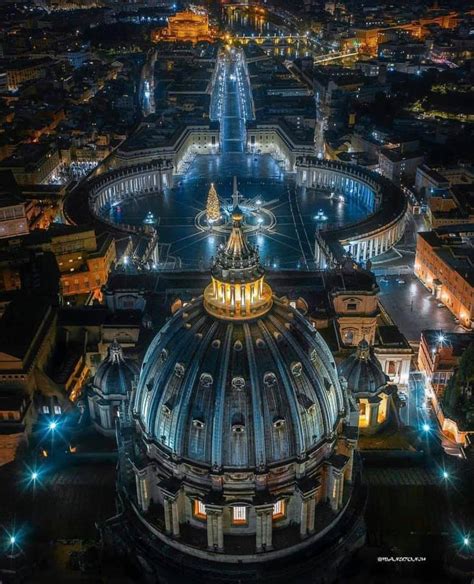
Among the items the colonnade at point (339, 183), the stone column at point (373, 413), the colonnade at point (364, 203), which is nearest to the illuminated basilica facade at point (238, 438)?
the stone column at point (373, 413)

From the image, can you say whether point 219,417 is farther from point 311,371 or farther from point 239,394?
point 311,371

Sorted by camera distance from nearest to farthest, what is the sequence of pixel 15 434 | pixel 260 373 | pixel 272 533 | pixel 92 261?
pixel 260 373
pixel 272 533
pixel 15 434
pixel 92 261

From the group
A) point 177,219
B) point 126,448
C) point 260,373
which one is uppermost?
point 260,373

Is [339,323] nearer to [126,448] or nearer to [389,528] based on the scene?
[389,528]

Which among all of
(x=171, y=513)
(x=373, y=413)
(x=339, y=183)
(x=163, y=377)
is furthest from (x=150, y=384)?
(x=339, y=183)

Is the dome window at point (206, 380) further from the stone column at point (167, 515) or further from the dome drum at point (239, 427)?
the stone column at point (167, 515)

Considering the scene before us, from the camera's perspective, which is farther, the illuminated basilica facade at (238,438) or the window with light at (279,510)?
the window with light at (279,510)

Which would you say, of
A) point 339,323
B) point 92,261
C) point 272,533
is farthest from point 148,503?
point 92,261
